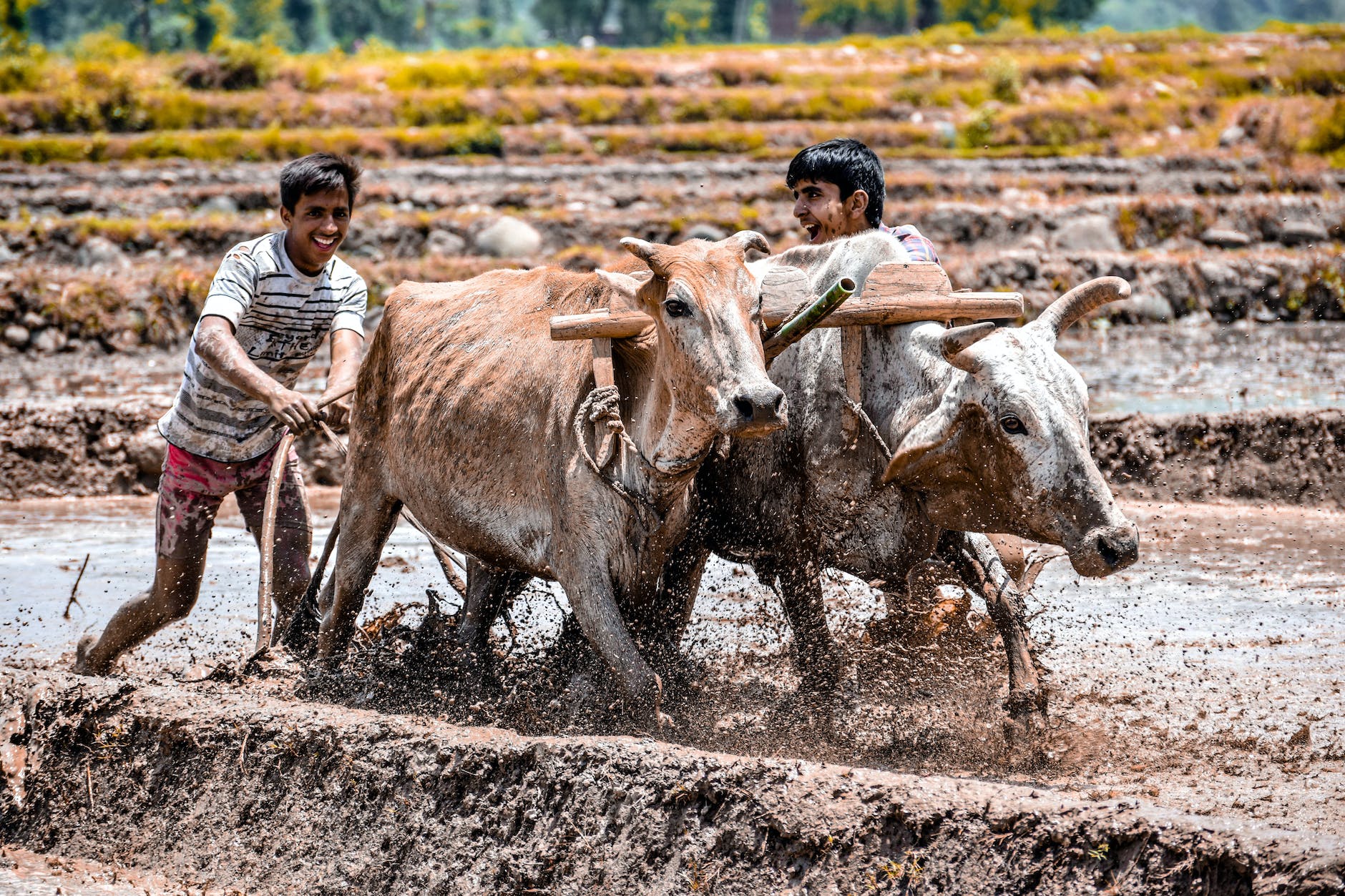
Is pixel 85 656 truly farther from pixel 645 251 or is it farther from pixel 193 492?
pixel 645 251

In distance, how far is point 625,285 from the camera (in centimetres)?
460

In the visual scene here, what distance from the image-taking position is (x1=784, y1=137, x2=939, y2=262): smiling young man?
572cm

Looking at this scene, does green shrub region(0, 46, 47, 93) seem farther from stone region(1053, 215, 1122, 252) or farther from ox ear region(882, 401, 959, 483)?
ox ear region(882, 401, 959, 483)

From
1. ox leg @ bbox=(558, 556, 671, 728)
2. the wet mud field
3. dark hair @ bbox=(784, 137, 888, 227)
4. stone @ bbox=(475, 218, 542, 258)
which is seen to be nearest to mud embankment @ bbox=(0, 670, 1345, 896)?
the wet mud field

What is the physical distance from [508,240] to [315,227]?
13.2 meters

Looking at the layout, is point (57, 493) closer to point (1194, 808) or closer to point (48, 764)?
point (48, 764)

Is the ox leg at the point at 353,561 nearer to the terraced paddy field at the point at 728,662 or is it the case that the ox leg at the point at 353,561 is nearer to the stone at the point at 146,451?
the terraced paddy field at the point at 728,662

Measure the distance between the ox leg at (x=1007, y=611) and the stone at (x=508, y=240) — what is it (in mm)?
13762

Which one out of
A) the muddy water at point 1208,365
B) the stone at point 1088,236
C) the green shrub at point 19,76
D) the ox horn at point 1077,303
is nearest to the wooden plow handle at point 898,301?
the ox horn at point 1077,303

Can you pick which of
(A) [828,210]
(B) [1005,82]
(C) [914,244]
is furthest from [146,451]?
(B) [1005,82]

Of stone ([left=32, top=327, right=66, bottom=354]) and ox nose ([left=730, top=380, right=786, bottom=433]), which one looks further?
stone ([left=32, top=327, right=66, bottom=354])

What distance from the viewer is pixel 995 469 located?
4594 millimetres

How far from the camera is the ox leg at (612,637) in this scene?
4523 millimetres

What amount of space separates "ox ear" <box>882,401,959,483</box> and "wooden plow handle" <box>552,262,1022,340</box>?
0.39m
